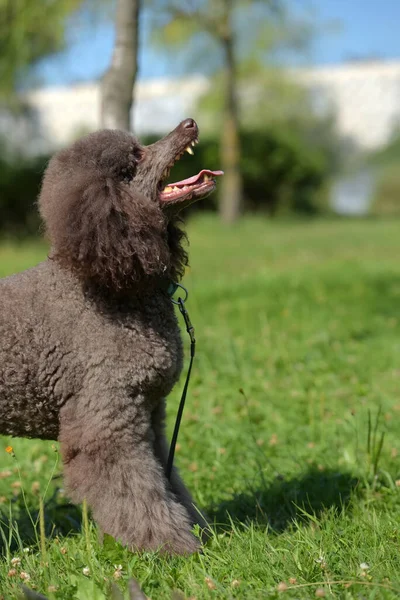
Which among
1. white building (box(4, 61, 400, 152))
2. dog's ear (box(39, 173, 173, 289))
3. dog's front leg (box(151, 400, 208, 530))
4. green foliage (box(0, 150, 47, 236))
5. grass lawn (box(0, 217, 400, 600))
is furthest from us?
white building (box(4, 61, 400, 152))

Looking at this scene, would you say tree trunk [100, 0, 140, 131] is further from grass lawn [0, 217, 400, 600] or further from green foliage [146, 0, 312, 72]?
Answer: green foliage [146, 0, 312, 72]

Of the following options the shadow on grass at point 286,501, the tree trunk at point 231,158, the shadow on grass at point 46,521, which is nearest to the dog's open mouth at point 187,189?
the shadow on grass at point 286,501

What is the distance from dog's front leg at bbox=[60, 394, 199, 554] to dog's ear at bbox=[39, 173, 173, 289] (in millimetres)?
509

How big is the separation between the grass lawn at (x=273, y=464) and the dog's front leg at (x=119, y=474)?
87mm

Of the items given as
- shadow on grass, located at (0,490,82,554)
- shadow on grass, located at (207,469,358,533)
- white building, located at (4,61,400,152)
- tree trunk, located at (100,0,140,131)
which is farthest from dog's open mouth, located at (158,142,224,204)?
white building, located at (4,61,400,152)

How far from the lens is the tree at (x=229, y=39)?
702 inches

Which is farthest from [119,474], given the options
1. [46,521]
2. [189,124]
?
[189,124]

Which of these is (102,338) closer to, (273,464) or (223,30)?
(273,464)

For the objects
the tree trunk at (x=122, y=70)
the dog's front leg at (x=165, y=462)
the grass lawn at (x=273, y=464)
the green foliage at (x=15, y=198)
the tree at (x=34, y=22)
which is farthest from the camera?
the green foliage at (x=15, y=198)

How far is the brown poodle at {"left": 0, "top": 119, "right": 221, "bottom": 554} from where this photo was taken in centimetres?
269

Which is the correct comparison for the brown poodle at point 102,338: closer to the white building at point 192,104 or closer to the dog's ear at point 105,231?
the dog's ear at point 105,231

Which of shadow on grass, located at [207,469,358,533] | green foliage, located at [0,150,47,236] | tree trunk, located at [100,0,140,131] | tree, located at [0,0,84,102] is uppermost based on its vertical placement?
tree, located at [0,0,84,102]

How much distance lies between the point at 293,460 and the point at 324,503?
55 centimetres

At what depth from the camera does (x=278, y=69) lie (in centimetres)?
2023
